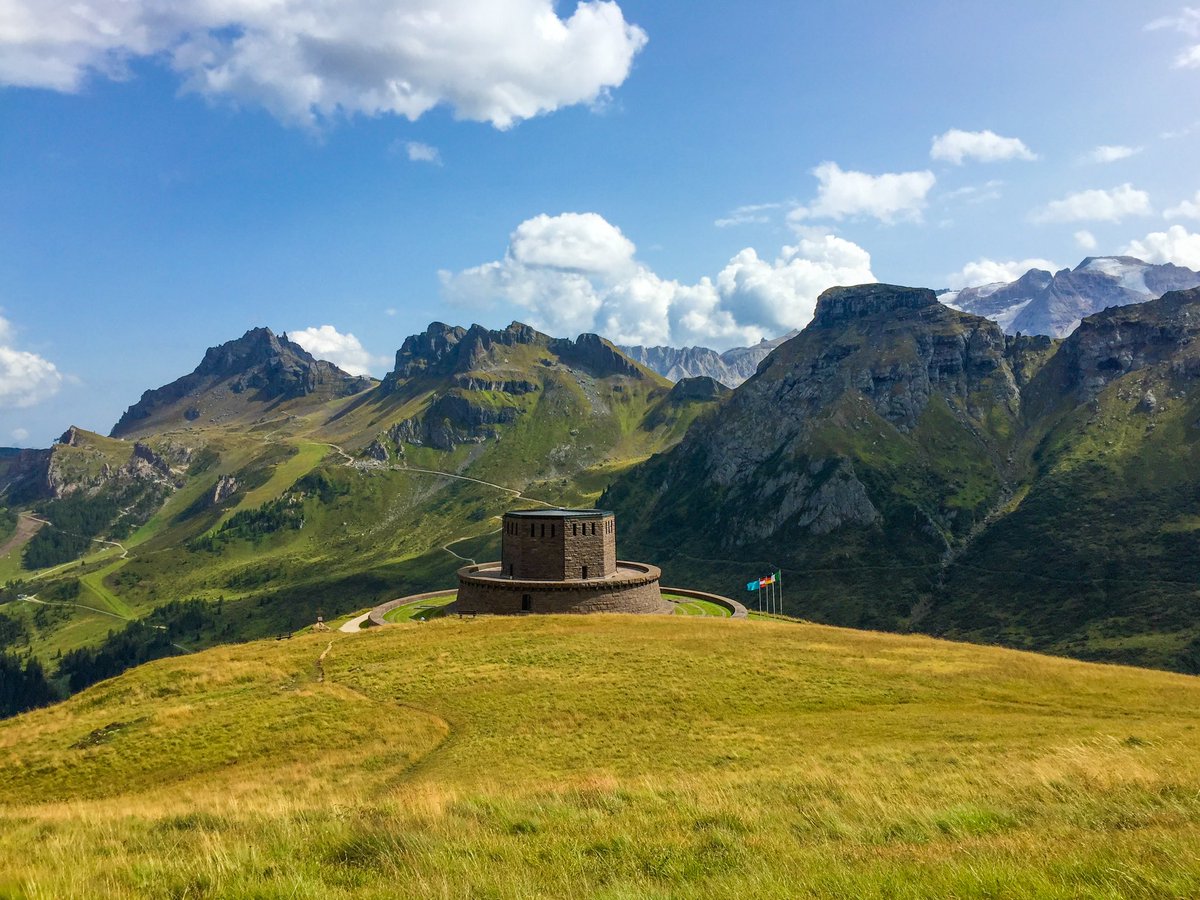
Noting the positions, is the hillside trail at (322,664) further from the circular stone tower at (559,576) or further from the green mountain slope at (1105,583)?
the green mountain slope at (1105,583)

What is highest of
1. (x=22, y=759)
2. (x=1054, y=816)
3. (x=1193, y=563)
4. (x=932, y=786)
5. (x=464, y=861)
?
(x=464, y=861)

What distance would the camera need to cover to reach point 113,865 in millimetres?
10734

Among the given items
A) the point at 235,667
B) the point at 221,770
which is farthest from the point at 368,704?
the point at 235,667

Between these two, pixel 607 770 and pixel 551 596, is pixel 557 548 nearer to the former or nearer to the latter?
pixel 551 596

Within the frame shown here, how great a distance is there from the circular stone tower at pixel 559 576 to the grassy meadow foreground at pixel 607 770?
31.7 feet

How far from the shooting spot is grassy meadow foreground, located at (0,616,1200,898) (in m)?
10.1

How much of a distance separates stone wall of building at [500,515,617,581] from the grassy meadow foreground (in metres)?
13.1

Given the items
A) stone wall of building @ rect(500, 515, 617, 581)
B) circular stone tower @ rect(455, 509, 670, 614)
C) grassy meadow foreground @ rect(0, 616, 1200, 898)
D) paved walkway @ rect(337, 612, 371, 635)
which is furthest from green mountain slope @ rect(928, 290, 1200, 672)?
paved walkway @ rect(337, 612, 371, 635)

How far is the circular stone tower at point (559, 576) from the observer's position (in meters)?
65.6

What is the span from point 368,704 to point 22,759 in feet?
50.9

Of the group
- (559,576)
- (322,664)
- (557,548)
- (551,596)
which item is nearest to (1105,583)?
(559,576)

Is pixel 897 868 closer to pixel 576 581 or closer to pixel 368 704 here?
pixel 368 704

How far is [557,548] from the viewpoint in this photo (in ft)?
225

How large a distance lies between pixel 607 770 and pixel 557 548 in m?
43.8
